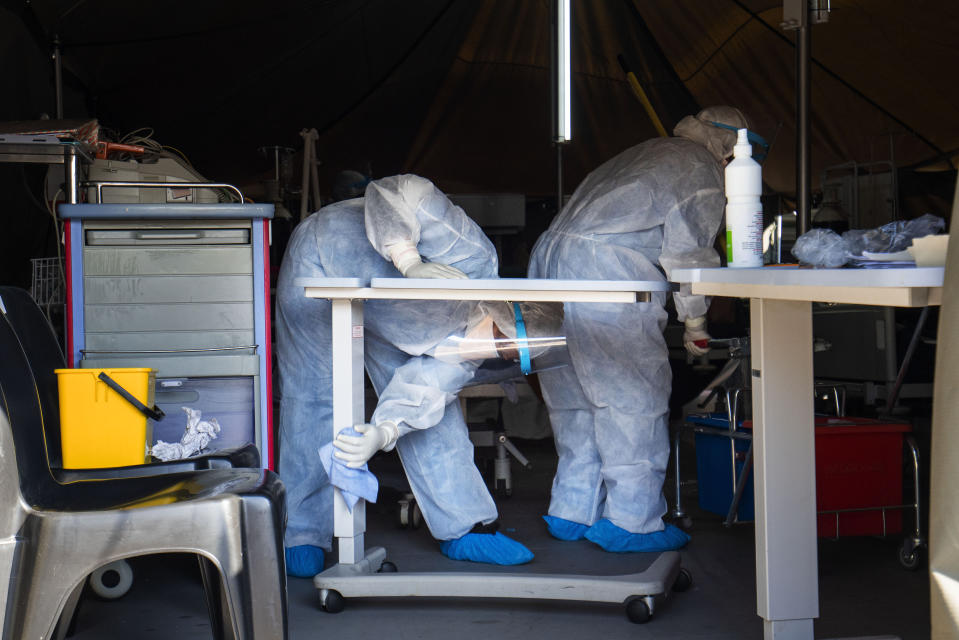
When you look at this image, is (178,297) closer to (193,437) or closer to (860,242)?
(193,437)

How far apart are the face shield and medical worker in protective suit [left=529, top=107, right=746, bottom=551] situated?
274 mm

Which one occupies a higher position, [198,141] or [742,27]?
[742,27]

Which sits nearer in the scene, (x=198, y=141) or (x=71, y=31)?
(x=71, y=31)

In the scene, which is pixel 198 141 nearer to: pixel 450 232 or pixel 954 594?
pixel 450 232

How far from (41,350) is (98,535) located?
581mm

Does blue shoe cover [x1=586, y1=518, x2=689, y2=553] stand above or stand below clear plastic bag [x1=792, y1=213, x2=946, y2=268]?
below

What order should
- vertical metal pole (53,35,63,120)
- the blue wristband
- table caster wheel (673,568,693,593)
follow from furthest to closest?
vertical metal pole (53,35,63,120) < the blue wristband < table caster wheel (673,568,693,593)

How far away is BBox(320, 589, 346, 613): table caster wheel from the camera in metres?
2.24

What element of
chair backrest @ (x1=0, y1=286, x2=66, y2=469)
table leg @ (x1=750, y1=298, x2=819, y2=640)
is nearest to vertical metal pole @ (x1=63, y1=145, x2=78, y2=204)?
chair backrest @ (x1=0, y1=286, x2=66, y2=469)

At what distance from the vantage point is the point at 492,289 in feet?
7.06

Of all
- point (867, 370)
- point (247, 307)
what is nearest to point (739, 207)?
point (247, 307)

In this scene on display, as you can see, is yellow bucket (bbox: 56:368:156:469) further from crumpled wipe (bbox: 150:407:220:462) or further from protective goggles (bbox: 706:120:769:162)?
protective goggles (bbox: 706:120:769:162)

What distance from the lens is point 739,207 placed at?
179cm

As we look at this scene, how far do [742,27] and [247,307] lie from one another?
3890 millimetres
